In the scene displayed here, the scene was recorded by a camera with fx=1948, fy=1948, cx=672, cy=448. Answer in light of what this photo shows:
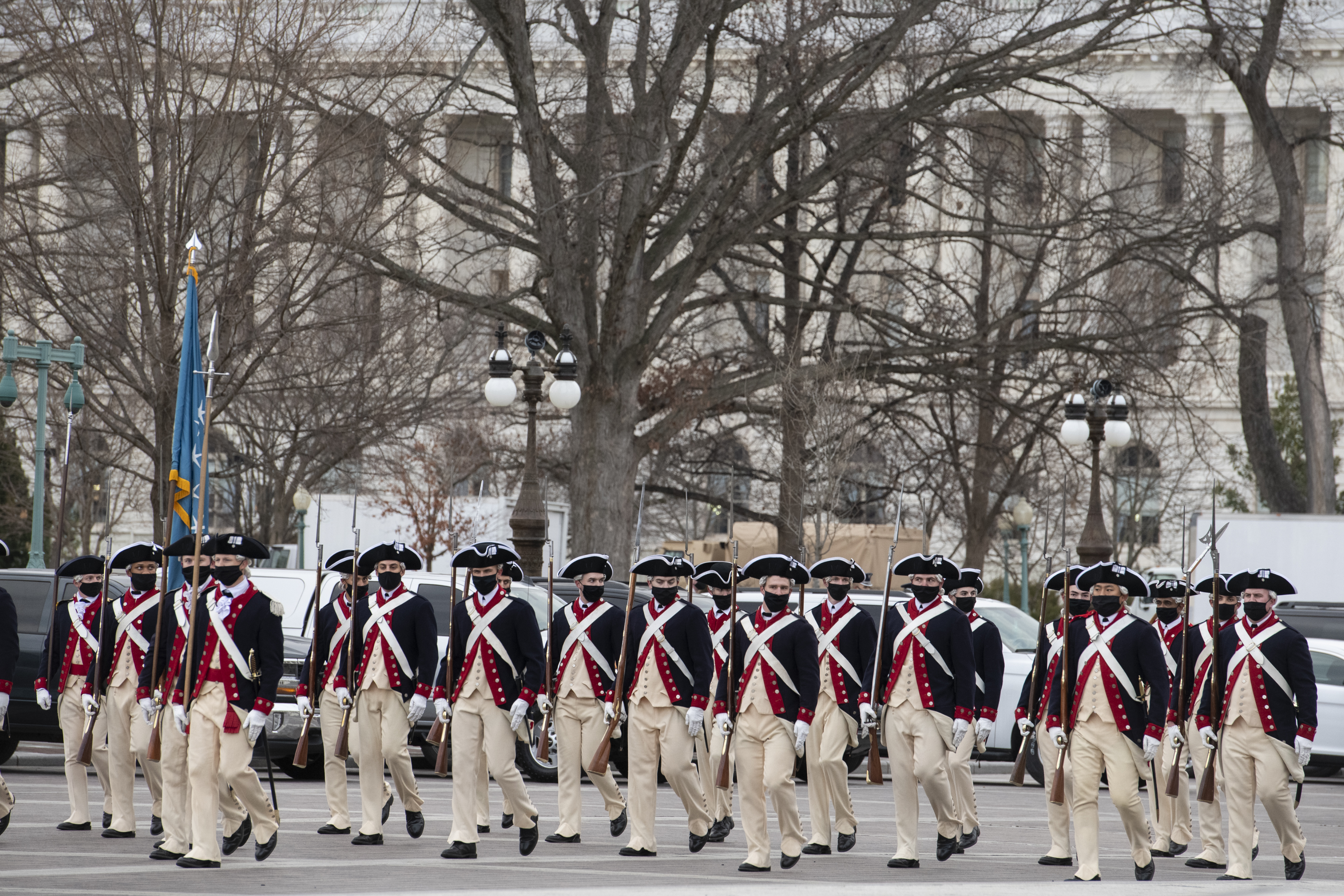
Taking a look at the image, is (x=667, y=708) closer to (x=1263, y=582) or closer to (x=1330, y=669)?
(x=1263, y=582)

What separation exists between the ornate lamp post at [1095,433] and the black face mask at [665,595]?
40.7ft

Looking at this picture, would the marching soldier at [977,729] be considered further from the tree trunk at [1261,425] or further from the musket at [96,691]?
the tree trunk at [1261,425]

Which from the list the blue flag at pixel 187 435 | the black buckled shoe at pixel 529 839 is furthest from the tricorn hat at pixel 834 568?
the blue flag at pixel 187 435

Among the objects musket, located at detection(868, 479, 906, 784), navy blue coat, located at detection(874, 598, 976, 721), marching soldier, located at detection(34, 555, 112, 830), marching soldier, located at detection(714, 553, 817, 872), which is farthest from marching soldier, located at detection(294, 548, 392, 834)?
navy blue coat, located at detection(874, 598, 976, 721)

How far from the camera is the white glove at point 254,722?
10.8 meters

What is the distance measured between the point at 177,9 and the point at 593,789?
28.5 feet

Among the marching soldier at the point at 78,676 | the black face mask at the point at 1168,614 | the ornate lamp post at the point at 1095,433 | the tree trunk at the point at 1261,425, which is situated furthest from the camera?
the tree trunk at the point at 1261,425

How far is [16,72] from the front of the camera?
24.0m

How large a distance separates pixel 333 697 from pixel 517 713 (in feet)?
4.59

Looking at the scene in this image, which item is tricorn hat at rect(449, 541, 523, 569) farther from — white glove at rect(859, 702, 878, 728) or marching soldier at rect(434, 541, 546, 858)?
white glove at rect(859, 702, 878, 728)

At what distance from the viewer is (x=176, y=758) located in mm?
11016

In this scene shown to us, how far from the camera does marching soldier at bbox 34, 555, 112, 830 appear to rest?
1245 centimetres

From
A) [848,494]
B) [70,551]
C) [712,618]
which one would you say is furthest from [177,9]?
[70,551]

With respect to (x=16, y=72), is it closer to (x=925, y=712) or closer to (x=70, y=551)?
(x=925, y=712)
